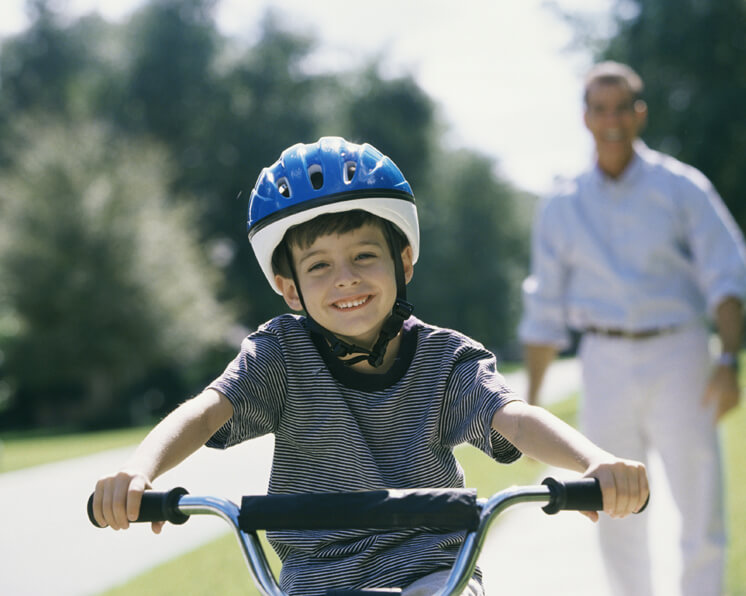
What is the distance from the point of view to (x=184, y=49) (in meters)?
43.8

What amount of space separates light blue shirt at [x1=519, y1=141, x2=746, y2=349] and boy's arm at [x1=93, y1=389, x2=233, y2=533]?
2.99 m

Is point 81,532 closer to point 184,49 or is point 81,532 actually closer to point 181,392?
point 181,392

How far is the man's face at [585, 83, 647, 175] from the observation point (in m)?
5.12

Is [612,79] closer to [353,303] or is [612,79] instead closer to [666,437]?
[666,437]

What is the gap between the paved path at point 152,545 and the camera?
634 centimetres

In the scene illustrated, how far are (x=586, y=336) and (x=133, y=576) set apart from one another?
362 centimetres

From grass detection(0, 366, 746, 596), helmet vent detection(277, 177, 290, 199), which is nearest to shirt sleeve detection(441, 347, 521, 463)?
helmet vent detection(277, 177, 290, 199)

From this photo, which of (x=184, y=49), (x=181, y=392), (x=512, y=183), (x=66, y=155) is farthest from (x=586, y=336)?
(x=512, y=183)

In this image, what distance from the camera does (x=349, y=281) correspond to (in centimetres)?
285

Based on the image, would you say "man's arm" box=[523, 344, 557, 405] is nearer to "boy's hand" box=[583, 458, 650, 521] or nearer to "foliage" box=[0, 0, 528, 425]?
"boy's hand" box=[583, 458, 650, 521]

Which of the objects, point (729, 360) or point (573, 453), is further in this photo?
point (729, 360)

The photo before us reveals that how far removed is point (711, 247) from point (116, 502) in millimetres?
3624

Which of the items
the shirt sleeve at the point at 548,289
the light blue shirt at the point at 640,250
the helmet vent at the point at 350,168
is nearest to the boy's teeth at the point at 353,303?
the helmet vent at the point at 350,168

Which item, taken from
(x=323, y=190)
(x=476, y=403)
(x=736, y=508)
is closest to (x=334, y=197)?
(x=323, y=190)
